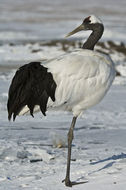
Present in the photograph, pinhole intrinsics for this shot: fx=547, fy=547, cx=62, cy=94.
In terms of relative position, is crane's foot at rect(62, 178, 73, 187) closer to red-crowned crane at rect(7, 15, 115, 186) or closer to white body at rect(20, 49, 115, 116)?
red-crowned crane at rect(7, 15, 115, 186)

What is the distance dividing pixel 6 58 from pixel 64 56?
14222 millimetres

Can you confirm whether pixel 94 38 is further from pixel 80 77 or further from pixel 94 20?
pixel 80 77

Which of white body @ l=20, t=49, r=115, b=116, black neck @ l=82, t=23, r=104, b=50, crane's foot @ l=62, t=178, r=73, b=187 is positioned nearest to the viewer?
crane's foot @ l=62, t=178, r=73, b=187

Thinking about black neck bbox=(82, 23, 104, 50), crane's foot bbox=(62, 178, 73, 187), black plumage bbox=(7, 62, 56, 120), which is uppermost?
black neck bbox=(82, 23, 104, 50)

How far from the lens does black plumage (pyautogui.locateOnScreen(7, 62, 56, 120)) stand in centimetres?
571

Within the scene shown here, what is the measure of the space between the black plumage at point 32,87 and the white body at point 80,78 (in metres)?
0.07

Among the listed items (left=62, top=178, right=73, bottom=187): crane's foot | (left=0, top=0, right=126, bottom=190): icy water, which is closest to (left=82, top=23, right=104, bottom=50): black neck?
(left=0, top=0, right=126, bottom=190): icy water

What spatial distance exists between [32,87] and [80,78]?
1.74ft

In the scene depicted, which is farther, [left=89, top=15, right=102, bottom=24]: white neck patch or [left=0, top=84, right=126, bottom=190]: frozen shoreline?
[left=89, top=15, right=102, bottom=24]: white neck patch

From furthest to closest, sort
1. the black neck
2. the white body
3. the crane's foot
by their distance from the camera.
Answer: the black neck
the white body
the crane's foot

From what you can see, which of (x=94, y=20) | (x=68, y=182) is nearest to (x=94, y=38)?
(x=94, y=20)

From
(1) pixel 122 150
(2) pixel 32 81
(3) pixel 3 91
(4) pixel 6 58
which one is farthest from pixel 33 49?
(2) pixel 32 81

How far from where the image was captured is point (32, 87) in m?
5.70

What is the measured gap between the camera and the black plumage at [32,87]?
5.71 m
